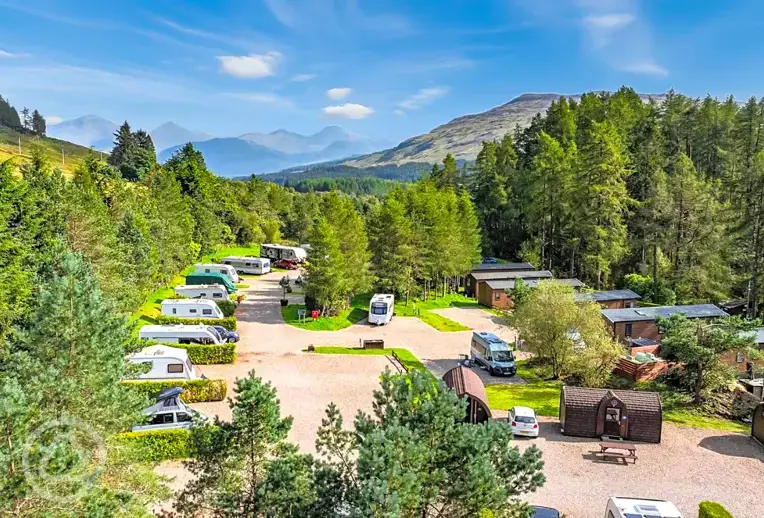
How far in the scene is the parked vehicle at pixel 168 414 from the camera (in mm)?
18264

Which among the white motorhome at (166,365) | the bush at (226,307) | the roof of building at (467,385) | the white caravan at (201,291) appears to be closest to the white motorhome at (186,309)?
the bush at (226,307)

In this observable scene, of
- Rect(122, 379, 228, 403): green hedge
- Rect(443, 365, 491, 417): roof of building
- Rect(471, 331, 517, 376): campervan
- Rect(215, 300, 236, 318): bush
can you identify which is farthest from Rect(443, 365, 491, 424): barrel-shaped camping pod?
Rect(215, 300, 236, 318): bush

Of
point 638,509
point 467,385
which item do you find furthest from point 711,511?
point 467,385

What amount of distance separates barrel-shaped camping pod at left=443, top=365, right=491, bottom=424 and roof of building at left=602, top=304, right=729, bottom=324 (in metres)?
18.0

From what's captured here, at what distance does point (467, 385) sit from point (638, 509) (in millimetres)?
7909

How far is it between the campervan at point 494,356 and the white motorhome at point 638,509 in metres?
13.8

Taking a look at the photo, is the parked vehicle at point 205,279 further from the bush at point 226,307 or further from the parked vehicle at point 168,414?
the parked vehicle at point 168,414

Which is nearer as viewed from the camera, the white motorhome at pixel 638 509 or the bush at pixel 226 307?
the white motorhome at pixel 638 509

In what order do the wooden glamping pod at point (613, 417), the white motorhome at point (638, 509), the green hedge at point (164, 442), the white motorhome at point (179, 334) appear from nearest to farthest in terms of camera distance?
the white motorhome at point (638, 509), the green hedge at point (164, 442), the wooden glamping pod at point (613, 417), the white motorhome at point (179, 334)

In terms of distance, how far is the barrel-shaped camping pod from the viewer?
20.1 metres

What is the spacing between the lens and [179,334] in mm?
27844

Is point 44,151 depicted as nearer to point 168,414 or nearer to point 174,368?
point 174,368

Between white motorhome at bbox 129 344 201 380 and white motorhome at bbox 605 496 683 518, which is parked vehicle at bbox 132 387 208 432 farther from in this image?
white motorhome at bbox 605 496 683 518

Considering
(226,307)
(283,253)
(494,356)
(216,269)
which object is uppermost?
(283,253)
